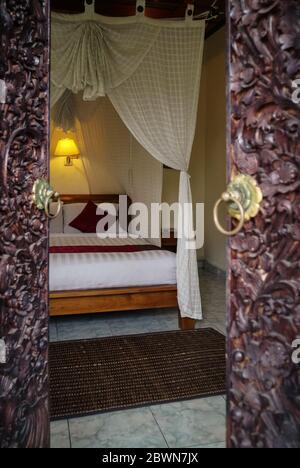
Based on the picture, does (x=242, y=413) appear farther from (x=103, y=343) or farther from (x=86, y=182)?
(x=86, y=182)

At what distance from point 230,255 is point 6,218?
65cm

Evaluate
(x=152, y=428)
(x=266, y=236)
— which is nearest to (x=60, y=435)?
(x=152, y=428)

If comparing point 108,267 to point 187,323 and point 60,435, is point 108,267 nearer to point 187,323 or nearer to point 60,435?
point 187,323

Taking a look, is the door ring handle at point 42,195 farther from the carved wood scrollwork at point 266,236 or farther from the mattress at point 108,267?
the mattress at point 108,267

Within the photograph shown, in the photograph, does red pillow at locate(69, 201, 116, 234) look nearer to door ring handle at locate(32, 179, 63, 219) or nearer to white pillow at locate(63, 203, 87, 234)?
white pillow at locate(63, 203, 87, 234)

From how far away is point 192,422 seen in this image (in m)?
1.85

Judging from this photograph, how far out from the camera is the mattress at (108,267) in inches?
120

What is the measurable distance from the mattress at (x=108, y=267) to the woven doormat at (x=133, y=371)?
0.45 metres

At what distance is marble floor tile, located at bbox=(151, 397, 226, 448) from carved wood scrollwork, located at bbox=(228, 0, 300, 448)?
2.40 ft

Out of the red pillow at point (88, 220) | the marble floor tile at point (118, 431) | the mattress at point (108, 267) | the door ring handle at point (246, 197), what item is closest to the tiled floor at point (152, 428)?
the marble floor tile at point (118, 431)

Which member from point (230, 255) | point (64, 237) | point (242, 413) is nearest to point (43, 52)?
point (230, 255)

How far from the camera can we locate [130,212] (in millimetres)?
4641

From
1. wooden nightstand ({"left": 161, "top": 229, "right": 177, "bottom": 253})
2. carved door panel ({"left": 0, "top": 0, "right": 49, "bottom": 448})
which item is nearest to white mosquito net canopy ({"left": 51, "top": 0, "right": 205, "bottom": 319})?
wooden nightstand ({"left": 161, "top": 229, "right": 177, "bottom": 253})

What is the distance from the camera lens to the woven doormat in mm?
2062
